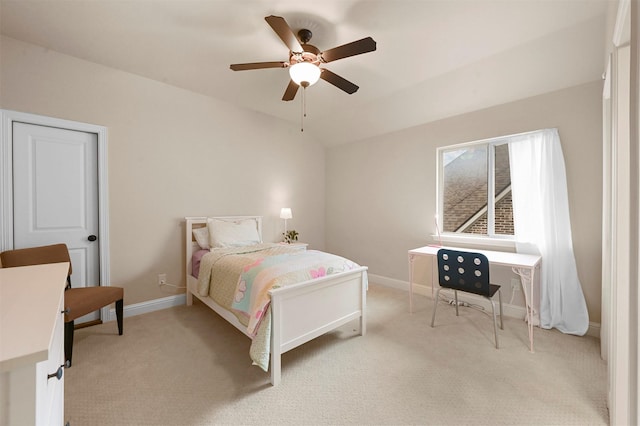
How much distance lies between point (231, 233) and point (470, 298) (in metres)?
3.08

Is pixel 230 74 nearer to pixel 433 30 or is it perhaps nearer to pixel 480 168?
pixel 433 30

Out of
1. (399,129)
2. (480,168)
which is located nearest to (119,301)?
(399,129)

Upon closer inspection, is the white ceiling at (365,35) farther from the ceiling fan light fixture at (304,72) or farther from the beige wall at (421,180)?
the ceiling fan light fixture at (304,72)

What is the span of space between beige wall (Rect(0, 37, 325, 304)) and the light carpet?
898 millimetres

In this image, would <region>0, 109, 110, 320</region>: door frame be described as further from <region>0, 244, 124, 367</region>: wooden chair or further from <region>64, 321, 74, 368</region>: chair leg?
<region>64, 321, 74, 368</region>: chair leg

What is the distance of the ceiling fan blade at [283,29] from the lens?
5.55 ft

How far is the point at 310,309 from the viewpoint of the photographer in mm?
2094

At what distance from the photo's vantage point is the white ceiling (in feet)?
6.52

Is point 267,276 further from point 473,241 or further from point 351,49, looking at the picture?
point 473,241

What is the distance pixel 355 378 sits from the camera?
187cm

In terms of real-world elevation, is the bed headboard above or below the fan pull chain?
below

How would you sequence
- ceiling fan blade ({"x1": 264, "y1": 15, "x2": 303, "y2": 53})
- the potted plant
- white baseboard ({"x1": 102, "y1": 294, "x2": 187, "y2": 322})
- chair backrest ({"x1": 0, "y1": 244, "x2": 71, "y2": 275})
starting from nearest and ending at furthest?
1. ceiling fan blade ({"x1": 264, "y1": 15, "x2": 303, "y2": 53})
2. chair backrest ({"x1": 0, "y1": 244, "x2": 71, "y2": 275})
3. white baseboard ({"x1": 102, "y1": 294, "x2": 187, "y2": 322})
4. the potted plant

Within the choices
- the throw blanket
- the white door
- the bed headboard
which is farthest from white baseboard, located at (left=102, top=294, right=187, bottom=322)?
the throw blanket

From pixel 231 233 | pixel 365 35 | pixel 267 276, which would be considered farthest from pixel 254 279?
pixel 365 35
